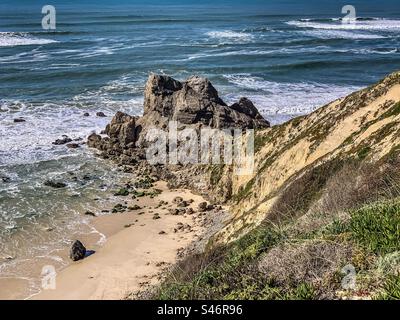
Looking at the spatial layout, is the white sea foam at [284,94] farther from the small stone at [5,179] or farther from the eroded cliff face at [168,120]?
the small stone at [5,179]

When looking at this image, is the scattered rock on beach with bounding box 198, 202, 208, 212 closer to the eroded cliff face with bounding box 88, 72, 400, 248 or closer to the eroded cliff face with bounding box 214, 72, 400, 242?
the eroded cliff face with bounding box 88, 72, 400, 248

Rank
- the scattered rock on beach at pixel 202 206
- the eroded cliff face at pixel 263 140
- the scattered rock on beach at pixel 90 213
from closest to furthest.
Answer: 1. the eroded cliff face at pixel 263 140
2. the scattered rock on beach at pixel 202 206
3. the scattered rock on beach at pixel 90 213

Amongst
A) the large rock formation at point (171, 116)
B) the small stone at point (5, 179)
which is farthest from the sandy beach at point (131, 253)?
the small stone at point (5, 179)

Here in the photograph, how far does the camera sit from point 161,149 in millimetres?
30484

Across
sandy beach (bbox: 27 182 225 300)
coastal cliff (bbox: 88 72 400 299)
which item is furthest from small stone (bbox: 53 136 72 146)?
sandy beach (bbox: 27 182 225 300)

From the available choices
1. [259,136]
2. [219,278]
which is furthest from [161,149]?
[219,278]

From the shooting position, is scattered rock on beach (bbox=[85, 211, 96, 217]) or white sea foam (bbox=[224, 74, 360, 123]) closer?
scattered rock on beach (bbox=[85, 211, 96, 217])

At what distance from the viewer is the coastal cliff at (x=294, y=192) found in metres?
6.32

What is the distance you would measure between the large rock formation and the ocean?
1.92m

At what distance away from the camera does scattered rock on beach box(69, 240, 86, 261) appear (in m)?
19.5

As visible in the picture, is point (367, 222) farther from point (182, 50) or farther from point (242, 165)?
point (182, 50)

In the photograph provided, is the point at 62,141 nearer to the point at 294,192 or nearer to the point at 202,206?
the point at 202,206
